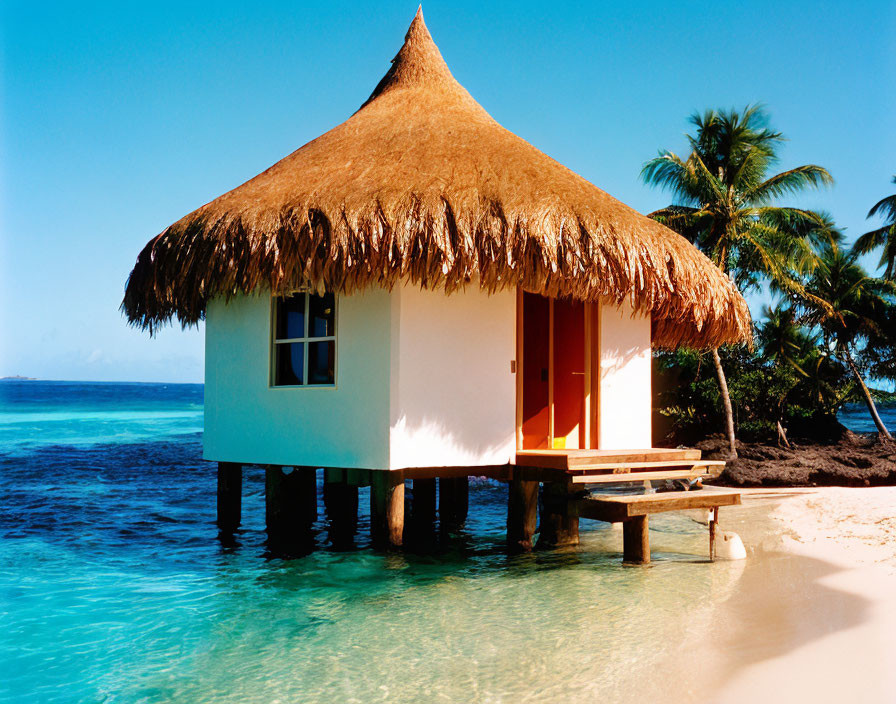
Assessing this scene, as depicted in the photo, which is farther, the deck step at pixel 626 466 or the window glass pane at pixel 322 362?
the window glass pane at pixel 322 362

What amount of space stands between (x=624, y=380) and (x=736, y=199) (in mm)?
11191

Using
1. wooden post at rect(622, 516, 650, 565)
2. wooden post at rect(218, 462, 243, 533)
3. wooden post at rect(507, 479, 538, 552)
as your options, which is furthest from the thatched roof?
wooden post at rect(622, 516, 650, 565)

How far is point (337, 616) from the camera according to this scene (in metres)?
6.63

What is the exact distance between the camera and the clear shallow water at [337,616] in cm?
519

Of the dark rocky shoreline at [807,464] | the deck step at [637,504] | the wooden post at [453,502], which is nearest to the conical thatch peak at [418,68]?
the wooden post at [453,502]

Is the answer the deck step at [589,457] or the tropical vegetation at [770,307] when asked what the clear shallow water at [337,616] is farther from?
the tropical vegetation at [770,307]

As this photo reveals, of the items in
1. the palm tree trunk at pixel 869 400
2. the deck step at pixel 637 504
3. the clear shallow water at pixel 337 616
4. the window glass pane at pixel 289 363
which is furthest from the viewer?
the palm tree trunk at pixel 869 400

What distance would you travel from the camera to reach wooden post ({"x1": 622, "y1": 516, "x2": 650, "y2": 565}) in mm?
8031

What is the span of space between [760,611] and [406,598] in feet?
9.81

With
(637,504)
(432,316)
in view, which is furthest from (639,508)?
(432,316)

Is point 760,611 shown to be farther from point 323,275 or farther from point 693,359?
point 693,359

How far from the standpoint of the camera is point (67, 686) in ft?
17.8

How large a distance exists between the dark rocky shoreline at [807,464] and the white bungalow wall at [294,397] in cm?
975

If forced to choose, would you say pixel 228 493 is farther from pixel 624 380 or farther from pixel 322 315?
pixel 624 380
